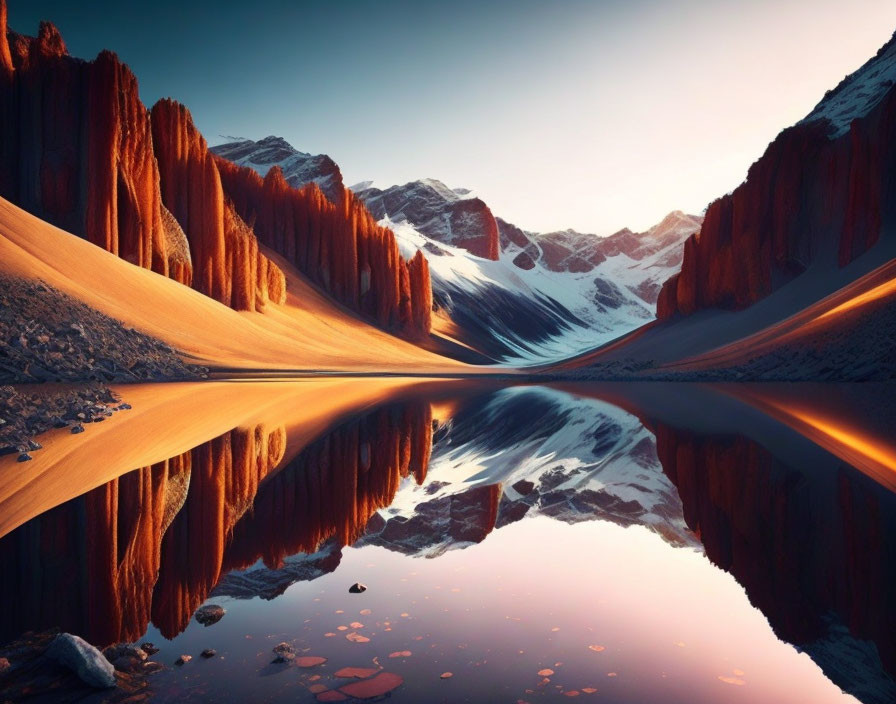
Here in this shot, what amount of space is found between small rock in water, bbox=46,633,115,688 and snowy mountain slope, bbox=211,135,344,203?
428 ft

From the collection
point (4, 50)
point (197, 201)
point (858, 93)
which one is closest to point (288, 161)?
point (197, 201)

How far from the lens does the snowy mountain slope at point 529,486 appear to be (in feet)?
24.9

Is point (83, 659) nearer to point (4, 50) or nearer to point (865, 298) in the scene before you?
point (865, 298)

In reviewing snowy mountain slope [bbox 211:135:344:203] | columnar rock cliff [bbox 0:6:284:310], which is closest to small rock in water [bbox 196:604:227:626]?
columnar rock cliff [bbox 0:6:284:310]

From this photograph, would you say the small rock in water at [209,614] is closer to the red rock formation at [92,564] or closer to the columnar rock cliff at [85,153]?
the red rock formation at [92,564]

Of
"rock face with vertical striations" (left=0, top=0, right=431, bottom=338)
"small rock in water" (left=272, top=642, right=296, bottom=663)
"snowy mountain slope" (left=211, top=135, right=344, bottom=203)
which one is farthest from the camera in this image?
"snowy mountain slope" (left=211, top=135, right=344, bottom=203)

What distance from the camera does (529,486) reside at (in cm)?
1041

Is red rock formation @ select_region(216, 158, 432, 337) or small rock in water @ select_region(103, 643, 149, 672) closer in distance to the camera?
small rock in water @ select_region(103, 643, 149, 672)

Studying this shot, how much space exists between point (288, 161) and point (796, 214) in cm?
13276

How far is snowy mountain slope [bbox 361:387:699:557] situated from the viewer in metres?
7.60

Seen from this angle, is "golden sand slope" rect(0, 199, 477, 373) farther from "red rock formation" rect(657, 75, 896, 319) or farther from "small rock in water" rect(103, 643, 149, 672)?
"red rock formation" rect(657, 75, 896, 319)

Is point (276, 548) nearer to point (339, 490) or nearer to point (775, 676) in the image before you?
point (339, 490)

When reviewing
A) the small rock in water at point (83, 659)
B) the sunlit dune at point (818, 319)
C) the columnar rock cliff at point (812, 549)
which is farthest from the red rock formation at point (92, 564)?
the sunlit dune at point (818, 319)

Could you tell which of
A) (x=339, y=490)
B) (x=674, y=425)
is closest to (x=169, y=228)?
(x=674, y=425)
